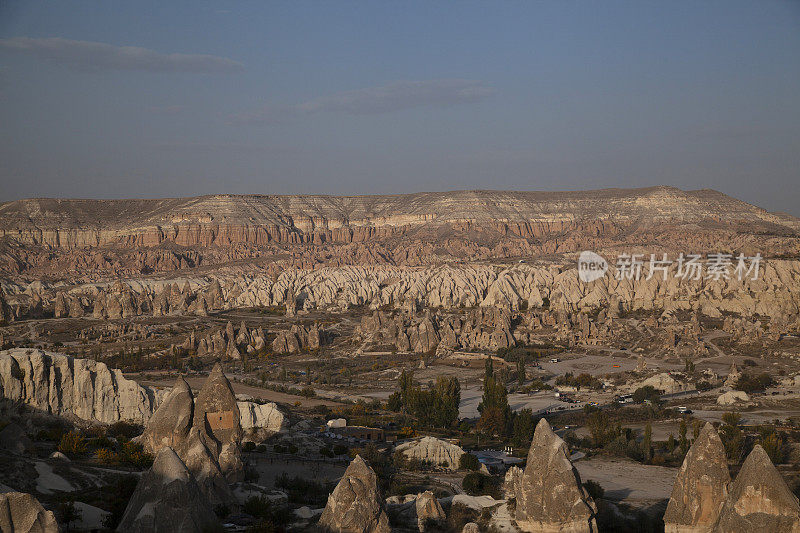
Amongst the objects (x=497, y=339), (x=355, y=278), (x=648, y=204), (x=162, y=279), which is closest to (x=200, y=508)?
(x=497, y=339)

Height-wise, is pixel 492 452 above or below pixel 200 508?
below

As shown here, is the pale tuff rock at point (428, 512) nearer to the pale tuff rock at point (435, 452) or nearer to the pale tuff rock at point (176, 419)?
the pale tuff rock at point (176, 419)

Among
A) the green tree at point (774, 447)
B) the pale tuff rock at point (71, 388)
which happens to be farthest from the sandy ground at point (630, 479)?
the pale tuff rock at point (71, 388)

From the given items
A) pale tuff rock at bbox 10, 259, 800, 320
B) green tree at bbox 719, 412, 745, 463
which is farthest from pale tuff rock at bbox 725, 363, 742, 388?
pale tuff rock at bbox 10, 259, 800, 320

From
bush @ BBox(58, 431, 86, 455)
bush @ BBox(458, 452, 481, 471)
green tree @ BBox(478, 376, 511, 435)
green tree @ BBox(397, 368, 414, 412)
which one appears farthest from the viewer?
green tree @ BBox(397, 368, 414, 412)

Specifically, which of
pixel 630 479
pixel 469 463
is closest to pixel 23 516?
pixel 469 463

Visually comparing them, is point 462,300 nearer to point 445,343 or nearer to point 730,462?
point 445,343

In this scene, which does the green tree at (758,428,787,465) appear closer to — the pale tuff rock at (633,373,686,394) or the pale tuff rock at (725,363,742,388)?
the pale tuff rock at (633,373,686,394)
